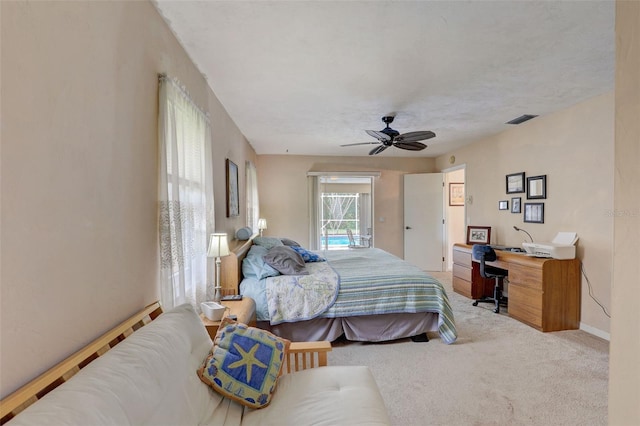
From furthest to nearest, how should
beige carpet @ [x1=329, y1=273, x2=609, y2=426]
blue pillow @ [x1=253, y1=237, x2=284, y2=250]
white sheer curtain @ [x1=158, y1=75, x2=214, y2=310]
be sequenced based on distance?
blue pillow @ [x1=253, y1=237, x2=284, y2=250]
beige carpet @ [x1=329, y1=273, x2=609, y2=426]
white sheer curtain @ [x1=158, y1=75, x2=214, y2=310]

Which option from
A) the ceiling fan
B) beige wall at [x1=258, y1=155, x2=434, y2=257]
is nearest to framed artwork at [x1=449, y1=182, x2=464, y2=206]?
beige wall at [x1=258, y1=155, x2=434, y2=257]

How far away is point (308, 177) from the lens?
6.50 metres

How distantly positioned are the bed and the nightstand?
0.29 meters

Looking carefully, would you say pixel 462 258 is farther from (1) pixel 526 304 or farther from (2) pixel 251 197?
(2) pixel 251 197

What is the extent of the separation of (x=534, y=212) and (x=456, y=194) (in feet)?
8.89

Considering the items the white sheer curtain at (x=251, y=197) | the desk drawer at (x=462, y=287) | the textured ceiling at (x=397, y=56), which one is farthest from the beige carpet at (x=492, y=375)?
the white sheer curtain at (x=251, y=197)

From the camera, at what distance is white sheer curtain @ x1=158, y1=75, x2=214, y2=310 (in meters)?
1.74

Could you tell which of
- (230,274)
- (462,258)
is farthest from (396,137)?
(230,274)

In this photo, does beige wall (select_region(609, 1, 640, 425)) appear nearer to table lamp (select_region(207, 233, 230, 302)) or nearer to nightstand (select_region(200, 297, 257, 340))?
nightstand (select_region(200, 297, 257, 340))

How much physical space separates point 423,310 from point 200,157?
8.10ft

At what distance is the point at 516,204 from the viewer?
14.1ft

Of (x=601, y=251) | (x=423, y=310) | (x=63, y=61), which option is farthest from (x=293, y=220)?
(x=63, y=61)

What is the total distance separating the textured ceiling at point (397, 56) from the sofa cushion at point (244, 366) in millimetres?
1839

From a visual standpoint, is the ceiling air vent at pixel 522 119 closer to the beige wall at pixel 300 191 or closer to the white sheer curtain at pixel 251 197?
the beige wall at pixel 300 191
